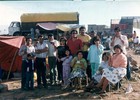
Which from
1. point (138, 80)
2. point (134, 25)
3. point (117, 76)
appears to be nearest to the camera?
point (117, 76)

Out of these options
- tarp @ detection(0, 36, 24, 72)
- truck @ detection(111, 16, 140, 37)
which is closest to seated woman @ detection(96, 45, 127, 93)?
tarp @ detection(0, 36, 24, 72)

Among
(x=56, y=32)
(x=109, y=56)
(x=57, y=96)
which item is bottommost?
(x=57, y=96)

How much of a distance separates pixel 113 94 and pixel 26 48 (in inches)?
127

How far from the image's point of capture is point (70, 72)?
40.5 ft

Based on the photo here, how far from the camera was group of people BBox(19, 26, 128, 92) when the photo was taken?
38.6 ft

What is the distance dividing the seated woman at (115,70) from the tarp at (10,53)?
4.62 m

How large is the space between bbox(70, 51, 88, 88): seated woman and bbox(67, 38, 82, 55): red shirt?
0.34 meters

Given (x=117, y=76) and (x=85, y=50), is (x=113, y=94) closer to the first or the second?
(x=117, y=76)

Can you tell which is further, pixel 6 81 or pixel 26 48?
pixel 6 81

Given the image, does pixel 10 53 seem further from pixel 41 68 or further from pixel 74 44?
pixel 74 44

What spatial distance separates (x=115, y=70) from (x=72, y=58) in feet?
5.42

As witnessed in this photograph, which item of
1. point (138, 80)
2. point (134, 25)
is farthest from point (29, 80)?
point (134, 25)

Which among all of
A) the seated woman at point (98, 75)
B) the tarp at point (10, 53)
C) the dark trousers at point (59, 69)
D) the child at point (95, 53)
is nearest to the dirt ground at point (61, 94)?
the seated woman at point (98, 75)

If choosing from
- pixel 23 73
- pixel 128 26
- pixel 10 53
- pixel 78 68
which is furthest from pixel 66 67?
pixel 128 26
